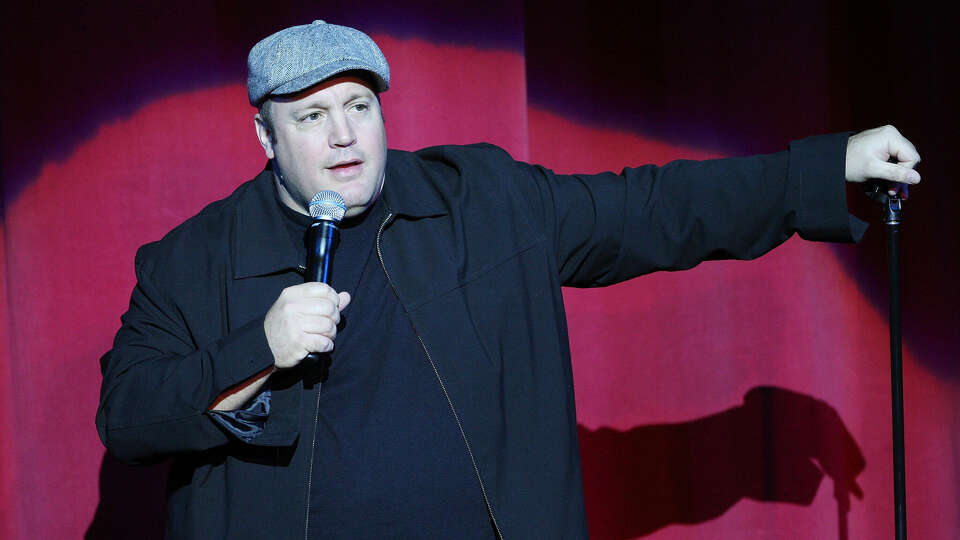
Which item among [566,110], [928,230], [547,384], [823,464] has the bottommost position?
[823,464]

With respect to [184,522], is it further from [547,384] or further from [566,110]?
[566,110]

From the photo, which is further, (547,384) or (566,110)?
(566,110)

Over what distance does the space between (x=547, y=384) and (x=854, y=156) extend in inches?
22.9

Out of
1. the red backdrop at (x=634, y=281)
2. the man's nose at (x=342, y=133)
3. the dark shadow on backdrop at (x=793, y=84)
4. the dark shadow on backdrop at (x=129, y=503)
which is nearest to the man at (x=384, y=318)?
the man's nose at (x=342, y=133)

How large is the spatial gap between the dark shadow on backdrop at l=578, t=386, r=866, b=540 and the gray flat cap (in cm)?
117

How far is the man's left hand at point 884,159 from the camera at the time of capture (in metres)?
1.41

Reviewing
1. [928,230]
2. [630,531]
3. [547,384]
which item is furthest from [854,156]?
[630,531]

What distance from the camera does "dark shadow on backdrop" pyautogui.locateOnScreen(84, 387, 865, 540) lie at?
2270 mm

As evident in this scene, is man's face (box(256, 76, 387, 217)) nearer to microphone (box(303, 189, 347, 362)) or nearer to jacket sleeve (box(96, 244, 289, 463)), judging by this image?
microphone (box(303, 189, 347, 362))

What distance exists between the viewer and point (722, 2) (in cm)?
232

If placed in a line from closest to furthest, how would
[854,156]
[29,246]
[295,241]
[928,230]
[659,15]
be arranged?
[854,156], [295,241], [29,246], [928,230], [659,15]

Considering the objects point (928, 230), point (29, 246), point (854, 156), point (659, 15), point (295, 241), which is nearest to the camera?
point (854, 156)

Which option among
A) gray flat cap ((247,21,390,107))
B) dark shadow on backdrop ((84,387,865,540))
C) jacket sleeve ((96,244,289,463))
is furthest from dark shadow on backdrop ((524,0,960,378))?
jacket sleeve ((96,244,289,463))

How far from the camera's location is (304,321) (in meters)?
1.23
